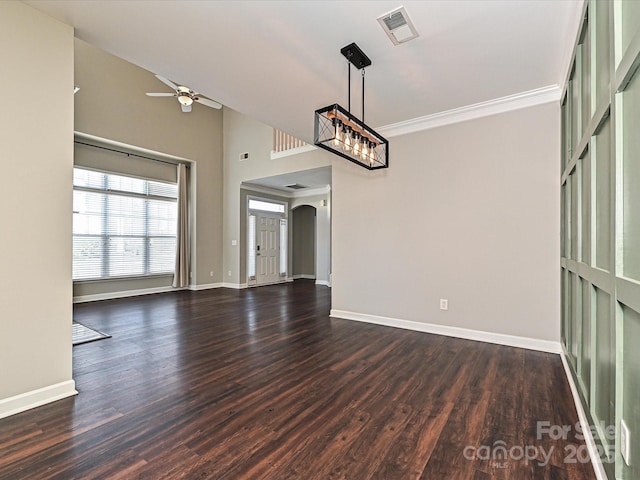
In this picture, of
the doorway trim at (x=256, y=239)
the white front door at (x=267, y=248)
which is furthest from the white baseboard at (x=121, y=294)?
the white front door at (x=267, y=248)

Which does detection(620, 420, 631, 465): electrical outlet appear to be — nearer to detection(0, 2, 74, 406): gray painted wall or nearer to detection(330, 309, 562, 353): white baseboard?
detection(330, 309, 562, 353): white baseboard

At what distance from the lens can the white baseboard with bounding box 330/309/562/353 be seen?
127 inches

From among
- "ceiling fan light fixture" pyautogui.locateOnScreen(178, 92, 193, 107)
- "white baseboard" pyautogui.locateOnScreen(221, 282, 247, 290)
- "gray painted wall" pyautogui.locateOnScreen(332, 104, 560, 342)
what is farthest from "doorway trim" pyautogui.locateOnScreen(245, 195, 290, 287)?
"gray painted wall" pyautogui.locateOnScreen(332, 104, 560, 342)

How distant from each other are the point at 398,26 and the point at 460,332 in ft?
10.5

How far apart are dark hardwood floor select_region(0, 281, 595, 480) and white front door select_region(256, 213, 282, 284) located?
4833 mm

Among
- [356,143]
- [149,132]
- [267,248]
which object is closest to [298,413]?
[356,143]

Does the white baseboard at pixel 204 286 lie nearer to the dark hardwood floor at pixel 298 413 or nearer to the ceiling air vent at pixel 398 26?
the dark hardwood floor at pixel 298 413

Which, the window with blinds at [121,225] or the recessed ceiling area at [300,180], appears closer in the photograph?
the window with blinds at [121,225]

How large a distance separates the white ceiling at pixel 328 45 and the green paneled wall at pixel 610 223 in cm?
52

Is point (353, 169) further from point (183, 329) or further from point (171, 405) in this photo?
point (171, 405)

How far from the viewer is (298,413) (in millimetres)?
2045

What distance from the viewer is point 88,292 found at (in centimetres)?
592

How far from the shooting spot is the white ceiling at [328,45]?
2092 mm

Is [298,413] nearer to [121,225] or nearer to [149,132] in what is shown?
[121,225]
